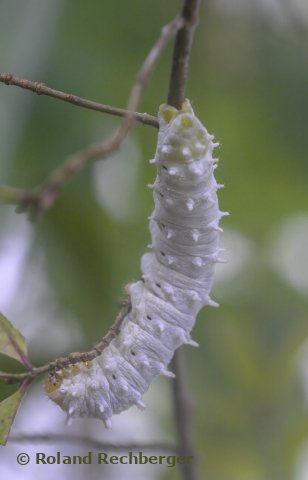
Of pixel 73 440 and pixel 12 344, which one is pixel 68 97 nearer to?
pixel 12 344

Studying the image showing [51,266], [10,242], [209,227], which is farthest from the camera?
[51,266]

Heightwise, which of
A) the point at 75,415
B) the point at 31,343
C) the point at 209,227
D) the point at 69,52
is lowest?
the point at 31,343

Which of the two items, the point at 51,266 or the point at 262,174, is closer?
the point at 51,266

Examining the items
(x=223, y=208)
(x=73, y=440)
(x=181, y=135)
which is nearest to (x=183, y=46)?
(x=181, y=135)

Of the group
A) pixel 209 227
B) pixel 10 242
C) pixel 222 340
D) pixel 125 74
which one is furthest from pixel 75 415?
pixel 125 74

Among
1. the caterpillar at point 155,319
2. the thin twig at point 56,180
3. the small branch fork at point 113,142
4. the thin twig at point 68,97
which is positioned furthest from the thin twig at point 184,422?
the thin twig at point 56,180

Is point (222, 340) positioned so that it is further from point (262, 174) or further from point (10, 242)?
point (10, 242)
